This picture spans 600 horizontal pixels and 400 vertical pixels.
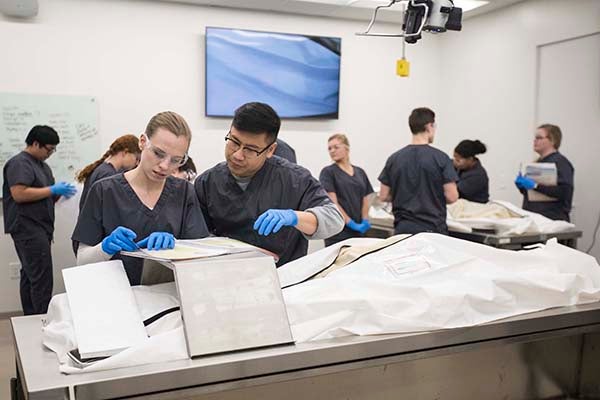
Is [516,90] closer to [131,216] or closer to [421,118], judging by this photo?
[421,118]

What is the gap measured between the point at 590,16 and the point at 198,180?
11.1ft

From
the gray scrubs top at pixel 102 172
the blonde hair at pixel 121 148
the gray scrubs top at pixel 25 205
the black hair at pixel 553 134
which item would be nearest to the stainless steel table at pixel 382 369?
the gray scrubs top at pixel 102 172

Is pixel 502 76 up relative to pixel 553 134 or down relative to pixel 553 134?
up

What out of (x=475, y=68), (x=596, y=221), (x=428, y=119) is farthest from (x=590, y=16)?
(x=428, y=119)

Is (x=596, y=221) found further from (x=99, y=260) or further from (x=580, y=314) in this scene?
(x=99, y=260)

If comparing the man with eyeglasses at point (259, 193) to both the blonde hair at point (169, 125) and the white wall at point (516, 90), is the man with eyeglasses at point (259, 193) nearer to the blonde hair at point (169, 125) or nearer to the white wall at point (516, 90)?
the blonde hair at point (169, 125)

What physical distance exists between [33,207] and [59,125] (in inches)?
30.2

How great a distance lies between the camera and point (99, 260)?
154cm

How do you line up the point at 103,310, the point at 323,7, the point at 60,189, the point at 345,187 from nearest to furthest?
the point at 103,310
the point at 60,189
the point at 345,187
the point at 323,7

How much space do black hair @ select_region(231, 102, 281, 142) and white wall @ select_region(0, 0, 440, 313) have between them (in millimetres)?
2838

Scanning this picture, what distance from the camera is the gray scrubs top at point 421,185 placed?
324 centimetres

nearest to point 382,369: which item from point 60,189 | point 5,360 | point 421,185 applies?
point 421,185

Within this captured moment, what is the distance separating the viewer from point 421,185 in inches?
128

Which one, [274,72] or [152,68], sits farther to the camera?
[274,72]
